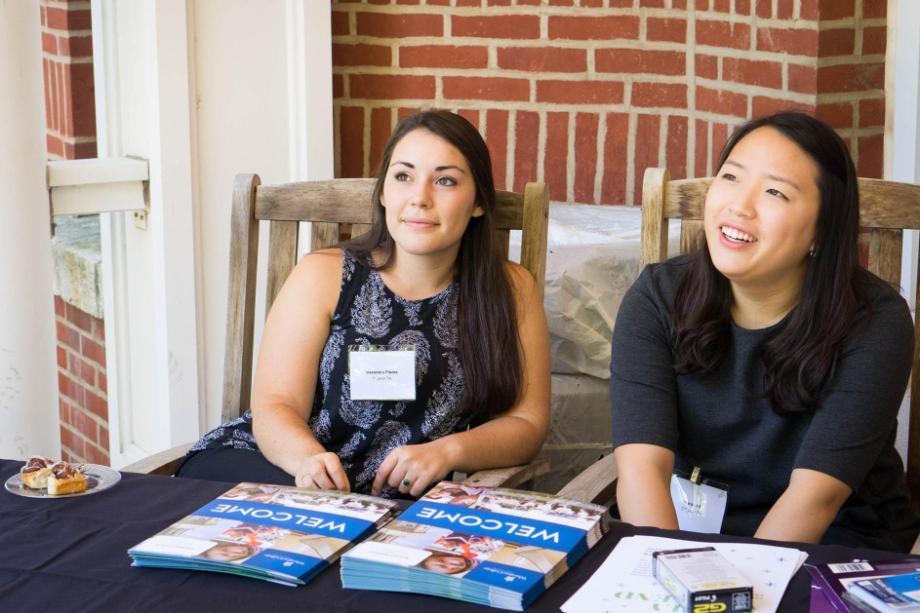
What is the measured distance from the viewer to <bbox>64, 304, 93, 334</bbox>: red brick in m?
3.72

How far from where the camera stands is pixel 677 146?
10.6ft

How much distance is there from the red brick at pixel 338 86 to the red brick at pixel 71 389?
4.08 feet

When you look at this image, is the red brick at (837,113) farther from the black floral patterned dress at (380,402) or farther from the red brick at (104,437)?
the red brick at (104,437)

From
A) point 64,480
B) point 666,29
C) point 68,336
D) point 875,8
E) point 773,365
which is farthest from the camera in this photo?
point 68,336

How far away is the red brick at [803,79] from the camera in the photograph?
277 cm

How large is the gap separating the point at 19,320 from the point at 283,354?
608 mm

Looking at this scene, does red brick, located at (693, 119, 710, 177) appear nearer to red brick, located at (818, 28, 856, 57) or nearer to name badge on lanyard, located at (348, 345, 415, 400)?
red brick, located at (818, 28, 856, 57)

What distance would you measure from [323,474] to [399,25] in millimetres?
1699

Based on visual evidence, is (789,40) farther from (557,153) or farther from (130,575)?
(130,575)

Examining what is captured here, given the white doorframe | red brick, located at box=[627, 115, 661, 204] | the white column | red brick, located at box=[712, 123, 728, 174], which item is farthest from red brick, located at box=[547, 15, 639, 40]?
the white column

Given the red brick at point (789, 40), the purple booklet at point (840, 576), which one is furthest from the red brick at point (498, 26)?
the purple booklet at point (840, 576)

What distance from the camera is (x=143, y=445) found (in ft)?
10.8

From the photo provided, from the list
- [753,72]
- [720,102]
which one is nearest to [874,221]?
[753,72]

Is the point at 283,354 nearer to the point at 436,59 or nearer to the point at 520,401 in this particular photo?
the point at 520,401
